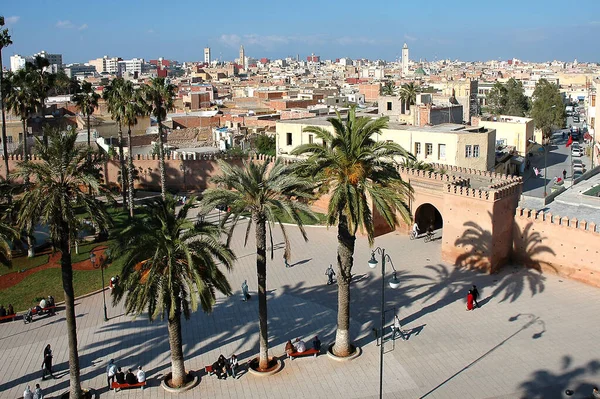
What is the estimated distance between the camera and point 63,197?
13633mm

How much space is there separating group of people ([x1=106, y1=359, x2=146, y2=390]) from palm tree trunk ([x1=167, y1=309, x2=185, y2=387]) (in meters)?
0.79

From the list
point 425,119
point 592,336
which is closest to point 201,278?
point 592,336

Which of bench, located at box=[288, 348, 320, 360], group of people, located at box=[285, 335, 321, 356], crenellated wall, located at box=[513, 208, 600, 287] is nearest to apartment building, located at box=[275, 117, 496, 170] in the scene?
crenellated wall, located at box=[513, 208, 600, 287]

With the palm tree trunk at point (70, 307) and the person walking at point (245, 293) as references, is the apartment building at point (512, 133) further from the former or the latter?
the palm tree trunk at point (70, 307)

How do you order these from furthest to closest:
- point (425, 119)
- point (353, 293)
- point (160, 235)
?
point (425, 119), point (353, 293), point (160, 235)

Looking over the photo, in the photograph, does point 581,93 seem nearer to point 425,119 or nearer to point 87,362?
point 425,119

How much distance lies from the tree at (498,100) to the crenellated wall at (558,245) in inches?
1826

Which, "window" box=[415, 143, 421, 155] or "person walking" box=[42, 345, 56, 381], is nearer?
"person walking" box=[42, 345, 56, 381]

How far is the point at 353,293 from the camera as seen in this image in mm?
21109

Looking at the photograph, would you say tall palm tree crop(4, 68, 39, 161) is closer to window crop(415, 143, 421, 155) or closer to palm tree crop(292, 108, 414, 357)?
palm tree crop(292, 108, 414, 357)

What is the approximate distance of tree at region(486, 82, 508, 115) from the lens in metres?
66.6

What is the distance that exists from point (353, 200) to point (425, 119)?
24.9 m

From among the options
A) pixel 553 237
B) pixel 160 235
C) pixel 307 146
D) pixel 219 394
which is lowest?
pixel 219 394

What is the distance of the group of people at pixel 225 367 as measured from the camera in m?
15.5
